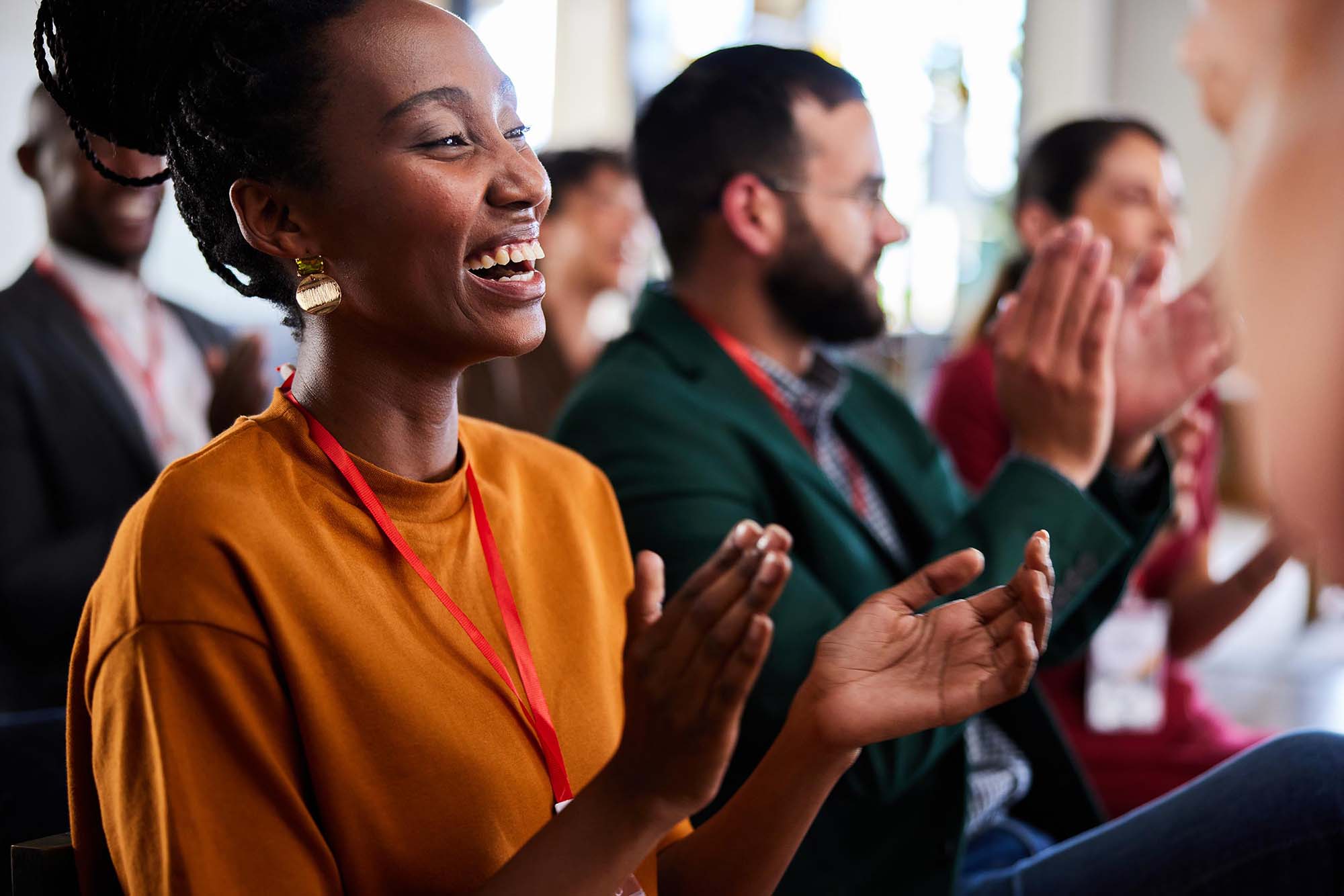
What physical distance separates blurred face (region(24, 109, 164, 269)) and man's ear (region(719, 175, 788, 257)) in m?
0.85

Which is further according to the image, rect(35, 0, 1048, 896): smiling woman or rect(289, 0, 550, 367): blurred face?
rect(289, 0, 550, 367): blurred face

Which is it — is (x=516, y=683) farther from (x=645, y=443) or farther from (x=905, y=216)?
(x=905, y=216)

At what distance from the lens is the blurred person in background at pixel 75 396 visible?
1733 mm

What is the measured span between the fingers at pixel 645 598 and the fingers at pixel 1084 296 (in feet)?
2.89

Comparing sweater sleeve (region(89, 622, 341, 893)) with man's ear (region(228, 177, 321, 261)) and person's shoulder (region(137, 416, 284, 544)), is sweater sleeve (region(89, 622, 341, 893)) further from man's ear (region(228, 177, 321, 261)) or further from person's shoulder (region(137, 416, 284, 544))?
man's ear (region(228, 177, 321, 261))

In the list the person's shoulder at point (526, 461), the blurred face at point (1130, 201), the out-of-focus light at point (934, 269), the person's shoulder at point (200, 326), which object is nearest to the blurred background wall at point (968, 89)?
the out-of-focus light at point (934, 269)

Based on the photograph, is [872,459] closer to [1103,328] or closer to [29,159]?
[1103,328]

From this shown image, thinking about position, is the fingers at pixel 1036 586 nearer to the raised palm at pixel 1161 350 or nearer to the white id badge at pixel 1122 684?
the raised palm at pixel 1161 350

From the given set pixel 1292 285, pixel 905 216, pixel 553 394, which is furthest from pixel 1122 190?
pixel 905 216

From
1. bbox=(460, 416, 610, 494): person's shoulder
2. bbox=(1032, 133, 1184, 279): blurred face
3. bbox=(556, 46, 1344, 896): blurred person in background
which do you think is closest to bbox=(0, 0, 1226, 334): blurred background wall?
bbox=(1032, 133, 1184, 279): blurred face

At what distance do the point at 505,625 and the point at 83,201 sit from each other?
3.99ft

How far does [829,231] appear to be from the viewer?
184 centimetres

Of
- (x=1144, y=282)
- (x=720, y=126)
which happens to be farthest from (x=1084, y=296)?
(x=720, y=126)

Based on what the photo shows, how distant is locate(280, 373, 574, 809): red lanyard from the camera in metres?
1.00
